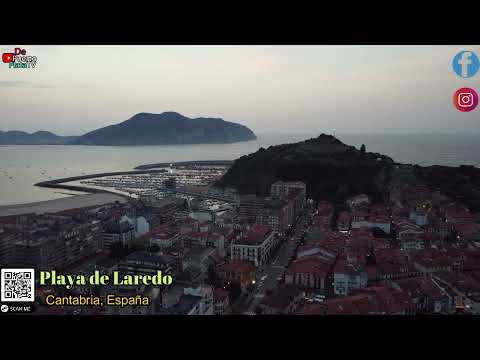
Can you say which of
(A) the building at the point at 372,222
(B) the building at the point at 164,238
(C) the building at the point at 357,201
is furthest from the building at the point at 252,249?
(C) the building at the point at 357,201

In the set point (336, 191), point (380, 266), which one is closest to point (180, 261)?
point (380, 266)

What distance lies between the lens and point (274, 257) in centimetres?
593

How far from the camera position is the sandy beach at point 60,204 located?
8828mm

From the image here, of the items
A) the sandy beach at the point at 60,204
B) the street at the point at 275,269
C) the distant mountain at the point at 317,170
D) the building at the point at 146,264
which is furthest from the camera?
the distant mountain at the point at 317,170

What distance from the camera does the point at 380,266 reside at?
16.3 feet

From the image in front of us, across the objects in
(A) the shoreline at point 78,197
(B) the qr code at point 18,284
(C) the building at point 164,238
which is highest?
(B) the qr code at point 18,284

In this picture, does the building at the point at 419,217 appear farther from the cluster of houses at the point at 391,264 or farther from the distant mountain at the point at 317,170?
the distant mountain at the point at 317,170

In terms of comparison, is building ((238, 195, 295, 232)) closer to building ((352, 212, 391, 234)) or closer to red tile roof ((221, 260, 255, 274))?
building ((352, 212, 391, 234))

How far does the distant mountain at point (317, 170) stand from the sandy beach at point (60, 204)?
3877mm

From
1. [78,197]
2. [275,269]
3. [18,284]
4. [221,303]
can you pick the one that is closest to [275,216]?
[275,269]

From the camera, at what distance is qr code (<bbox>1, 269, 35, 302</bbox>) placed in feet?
5.43

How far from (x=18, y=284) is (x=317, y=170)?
37.8 ft

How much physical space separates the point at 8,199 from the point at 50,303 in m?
10.7
